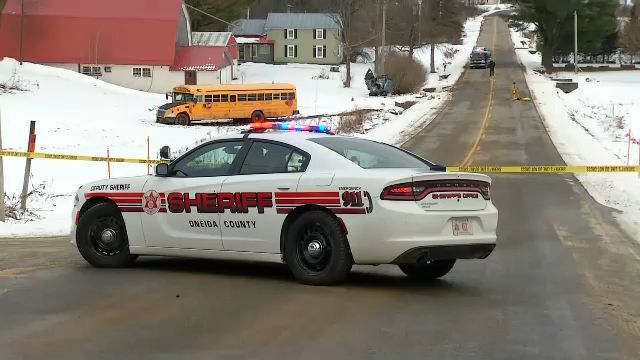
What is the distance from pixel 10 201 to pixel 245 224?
329 inches

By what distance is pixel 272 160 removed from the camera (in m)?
8.65

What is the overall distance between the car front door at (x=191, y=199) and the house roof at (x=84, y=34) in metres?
55.3

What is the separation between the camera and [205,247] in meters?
8.88

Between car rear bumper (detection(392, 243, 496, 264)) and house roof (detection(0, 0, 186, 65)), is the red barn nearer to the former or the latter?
house roof (detection(0, 0, 186, 65))

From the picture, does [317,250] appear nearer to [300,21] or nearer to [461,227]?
[461,227]

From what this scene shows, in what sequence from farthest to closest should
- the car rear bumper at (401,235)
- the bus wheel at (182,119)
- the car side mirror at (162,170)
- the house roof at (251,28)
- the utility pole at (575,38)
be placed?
the house roof at (251,28), the utility pole at (575,38), the bus wheel at (182,119), the car side mirror at (162,170), the car rear bumper at (401,235)

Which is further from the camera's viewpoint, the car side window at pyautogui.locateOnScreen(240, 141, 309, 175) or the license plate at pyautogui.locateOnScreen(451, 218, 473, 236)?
the car side window at pyautogui.locateOnScreen(240, 141, 309, 175)

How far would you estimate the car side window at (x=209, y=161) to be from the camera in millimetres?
8969

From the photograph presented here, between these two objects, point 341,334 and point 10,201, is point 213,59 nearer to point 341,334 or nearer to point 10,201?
point 10,201

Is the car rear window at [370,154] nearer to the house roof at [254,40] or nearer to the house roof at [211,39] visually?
the house roof at [211,39]

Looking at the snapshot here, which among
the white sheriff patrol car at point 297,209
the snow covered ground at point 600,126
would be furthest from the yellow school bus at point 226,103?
the white sheriff patrol car at point 297,209

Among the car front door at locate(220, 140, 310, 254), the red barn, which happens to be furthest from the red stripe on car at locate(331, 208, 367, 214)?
the red barn

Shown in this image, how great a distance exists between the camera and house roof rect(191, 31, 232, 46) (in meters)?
73.6

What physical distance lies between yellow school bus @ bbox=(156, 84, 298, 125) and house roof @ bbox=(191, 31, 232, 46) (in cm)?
2765
